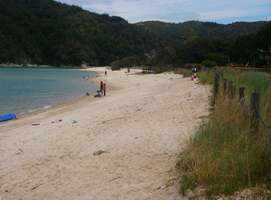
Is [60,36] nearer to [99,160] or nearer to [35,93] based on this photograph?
[35,93]

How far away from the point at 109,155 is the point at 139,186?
1.95 m

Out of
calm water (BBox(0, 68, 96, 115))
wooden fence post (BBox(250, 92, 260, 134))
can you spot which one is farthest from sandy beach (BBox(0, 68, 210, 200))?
calm water (BBox(0, 68, 96, 115))

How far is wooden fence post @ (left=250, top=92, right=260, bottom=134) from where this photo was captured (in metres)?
5.21

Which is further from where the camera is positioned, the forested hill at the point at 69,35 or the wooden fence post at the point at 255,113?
the forested hill at the point at 69,35

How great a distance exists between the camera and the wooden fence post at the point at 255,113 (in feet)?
17.1

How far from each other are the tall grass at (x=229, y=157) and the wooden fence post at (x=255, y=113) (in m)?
0.05

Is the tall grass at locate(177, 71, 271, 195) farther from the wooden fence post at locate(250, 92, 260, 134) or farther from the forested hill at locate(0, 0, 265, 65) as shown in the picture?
the forested hill at locate(0, 0, 265, 65)

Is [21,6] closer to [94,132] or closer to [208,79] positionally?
[208,79]

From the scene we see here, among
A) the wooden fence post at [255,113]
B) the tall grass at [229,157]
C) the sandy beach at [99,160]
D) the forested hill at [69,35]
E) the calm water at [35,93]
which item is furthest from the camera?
the forested hill at [69,35]

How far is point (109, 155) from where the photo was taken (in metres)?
7.58

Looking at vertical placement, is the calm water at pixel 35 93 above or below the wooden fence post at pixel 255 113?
below

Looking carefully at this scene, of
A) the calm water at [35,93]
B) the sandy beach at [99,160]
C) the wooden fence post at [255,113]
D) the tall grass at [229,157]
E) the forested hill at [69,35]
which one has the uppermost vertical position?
the forested hill at [69,35]

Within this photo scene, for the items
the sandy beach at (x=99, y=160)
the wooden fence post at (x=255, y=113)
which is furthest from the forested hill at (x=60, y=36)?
the wooden fence post at (x=255, y=113)

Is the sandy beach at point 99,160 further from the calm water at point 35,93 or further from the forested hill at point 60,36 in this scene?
the forested hill at point 60,36
